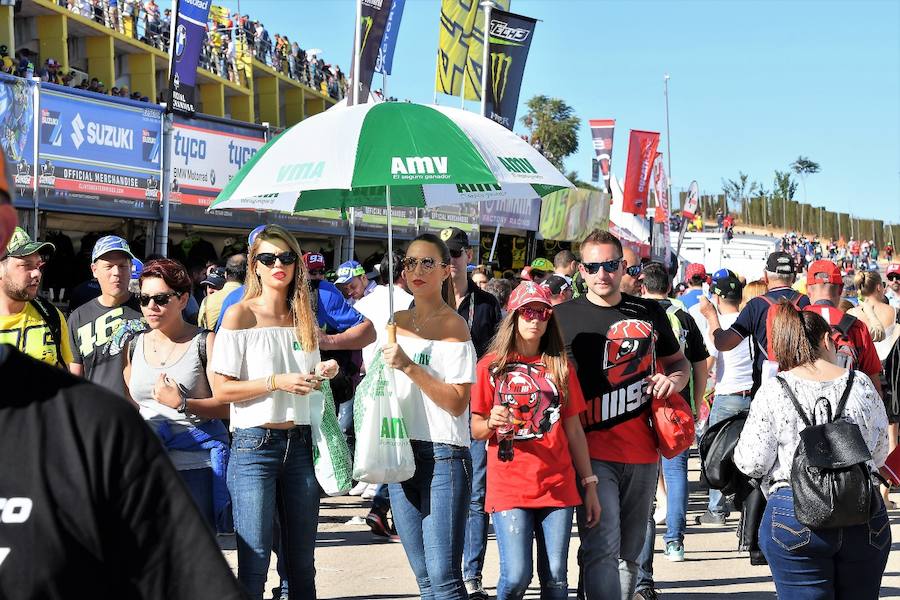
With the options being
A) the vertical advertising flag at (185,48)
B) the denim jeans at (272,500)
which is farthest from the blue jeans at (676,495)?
the vertical advertising flag at (185,48)

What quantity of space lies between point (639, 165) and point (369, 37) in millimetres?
14485

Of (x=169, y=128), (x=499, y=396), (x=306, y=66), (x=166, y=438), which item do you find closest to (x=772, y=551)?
(x=499, y=396)

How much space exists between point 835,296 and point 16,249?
518 cm

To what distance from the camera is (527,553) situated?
16.6 ft

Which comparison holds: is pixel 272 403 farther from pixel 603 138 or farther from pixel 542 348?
pixel 603 138

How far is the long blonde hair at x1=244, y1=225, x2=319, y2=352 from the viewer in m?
5.12

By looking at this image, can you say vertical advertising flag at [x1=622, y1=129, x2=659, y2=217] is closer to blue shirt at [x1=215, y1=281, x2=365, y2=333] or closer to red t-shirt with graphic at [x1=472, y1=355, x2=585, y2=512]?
blue shirt at [x1=215, y1=281, x2=365, y2=333]

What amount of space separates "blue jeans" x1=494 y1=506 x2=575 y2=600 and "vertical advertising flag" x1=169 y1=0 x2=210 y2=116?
36.9 ft

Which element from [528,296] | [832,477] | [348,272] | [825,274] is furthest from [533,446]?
[348,272]

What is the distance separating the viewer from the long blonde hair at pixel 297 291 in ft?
16.8

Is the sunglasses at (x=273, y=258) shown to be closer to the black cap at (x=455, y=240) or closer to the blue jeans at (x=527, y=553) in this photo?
the blue jeans at (x=527, y=553)

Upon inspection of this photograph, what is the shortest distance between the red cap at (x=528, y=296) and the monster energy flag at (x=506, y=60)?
15.3 metres

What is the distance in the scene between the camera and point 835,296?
7.89 m

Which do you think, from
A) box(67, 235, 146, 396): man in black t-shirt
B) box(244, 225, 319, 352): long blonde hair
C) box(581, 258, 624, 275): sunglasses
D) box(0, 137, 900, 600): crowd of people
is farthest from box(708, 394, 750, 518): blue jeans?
box(67, 235, 146, 396): man in black t-shirt
